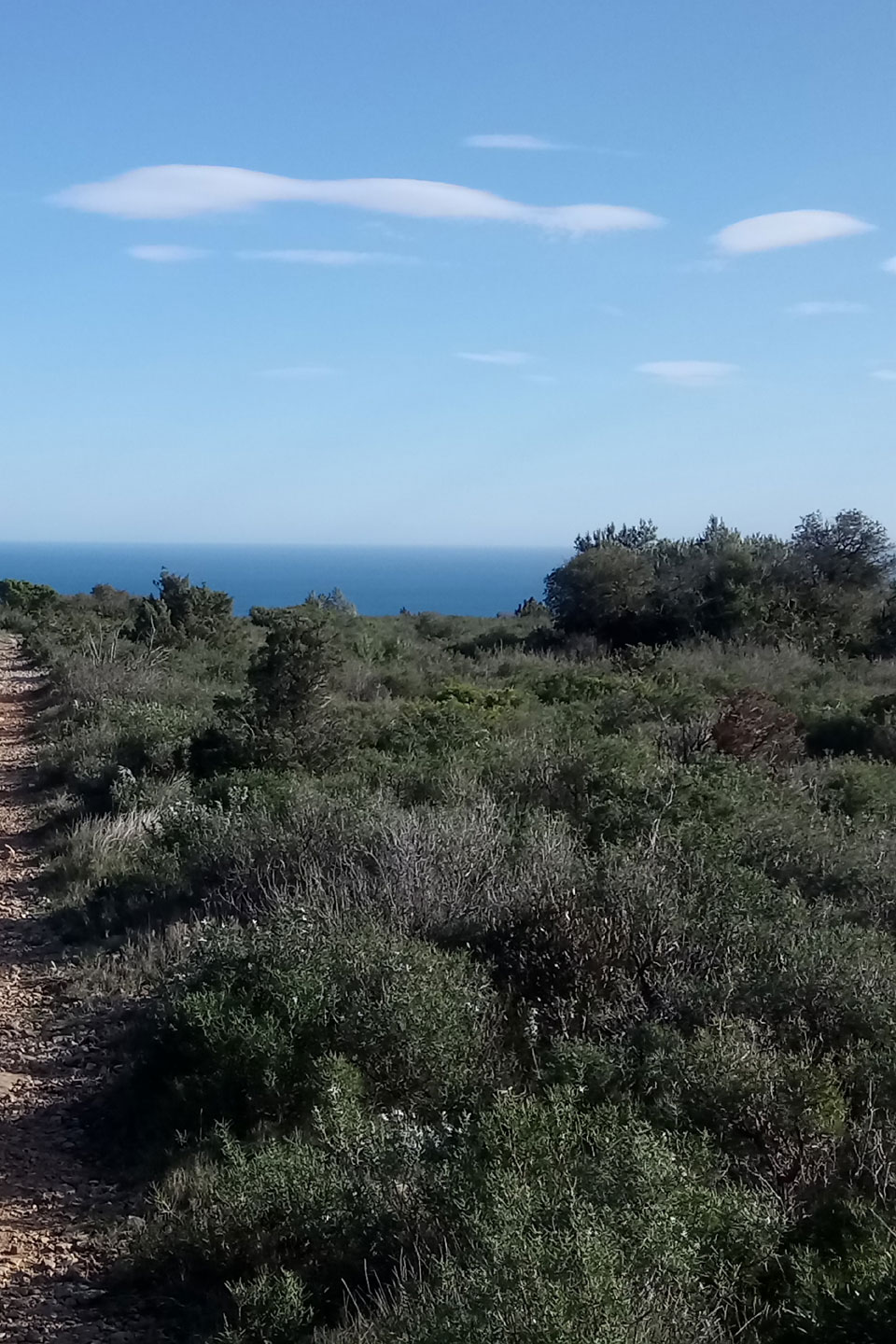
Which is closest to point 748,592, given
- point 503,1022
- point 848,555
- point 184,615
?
point 848,555

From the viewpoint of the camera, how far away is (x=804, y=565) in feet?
84.3

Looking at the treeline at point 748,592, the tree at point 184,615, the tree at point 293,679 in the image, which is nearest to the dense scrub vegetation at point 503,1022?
the tree at point 293,679

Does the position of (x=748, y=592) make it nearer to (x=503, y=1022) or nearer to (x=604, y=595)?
(x=604, y=595)

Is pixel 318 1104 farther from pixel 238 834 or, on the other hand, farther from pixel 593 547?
pixel 593 547

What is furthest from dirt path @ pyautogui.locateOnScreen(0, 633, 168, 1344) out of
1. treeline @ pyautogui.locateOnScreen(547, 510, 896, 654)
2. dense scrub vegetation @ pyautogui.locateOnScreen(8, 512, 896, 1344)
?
treeline @ pyautogui.locateOnScreen(547, 510, 896, 654)

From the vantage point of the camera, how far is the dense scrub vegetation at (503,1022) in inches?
140

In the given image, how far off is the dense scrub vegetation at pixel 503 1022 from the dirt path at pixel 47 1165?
245 millimetres

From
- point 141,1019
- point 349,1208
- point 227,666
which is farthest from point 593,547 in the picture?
point 349,1208

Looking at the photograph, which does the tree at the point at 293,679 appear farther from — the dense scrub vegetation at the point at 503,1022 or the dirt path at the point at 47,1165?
the dirt path at the point at 47,1165

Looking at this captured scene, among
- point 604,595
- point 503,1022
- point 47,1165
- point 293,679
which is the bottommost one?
point 47,1165

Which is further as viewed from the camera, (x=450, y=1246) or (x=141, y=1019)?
(x=141, y=1019)

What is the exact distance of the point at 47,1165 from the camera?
5.47m

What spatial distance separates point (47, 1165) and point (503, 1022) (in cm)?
215

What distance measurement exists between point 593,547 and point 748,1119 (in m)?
24.7
